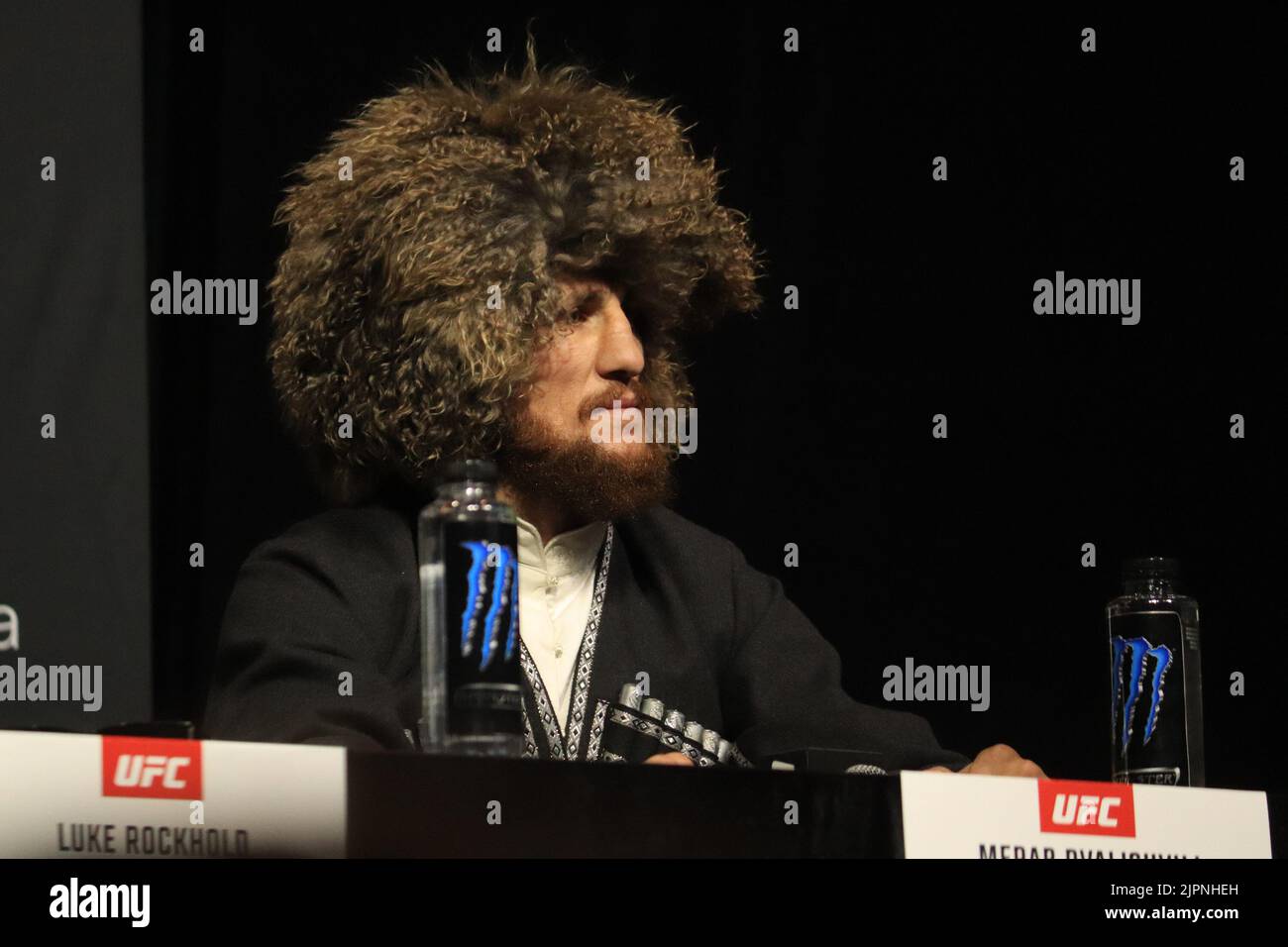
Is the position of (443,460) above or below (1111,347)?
below

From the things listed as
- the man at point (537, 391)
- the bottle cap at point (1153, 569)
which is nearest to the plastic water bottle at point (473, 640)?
the man at point (537, 391)

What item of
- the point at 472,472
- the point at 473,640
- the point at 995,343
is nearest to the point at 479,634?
the point at 473,640

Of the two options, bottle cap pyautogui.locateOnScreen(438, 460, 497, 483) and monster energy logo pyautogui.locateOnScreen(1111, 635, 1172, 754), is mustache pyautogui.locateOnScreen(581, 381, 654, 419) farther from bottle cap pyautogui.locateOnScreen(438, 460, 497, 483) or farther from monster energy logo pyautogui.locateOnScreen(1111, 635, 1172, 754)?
monster energy logo pyautogui.locateOnScreen(1111, 635, 1172, 754)

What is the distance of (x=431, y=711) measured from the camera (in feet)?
4.74

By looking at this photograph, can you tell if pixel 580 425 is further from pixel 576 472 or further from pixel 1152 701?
pixel 1152 701

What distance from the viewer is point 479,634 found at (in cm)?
142

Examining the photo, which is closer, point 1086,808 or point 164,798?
point 164,798

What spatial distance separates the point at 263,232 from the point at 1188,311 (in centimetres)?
145

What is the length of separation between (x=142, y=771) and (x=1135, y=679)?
1.07 m

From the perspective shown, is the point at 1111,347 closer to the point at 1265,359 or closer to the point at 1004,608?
the point at 1265,359

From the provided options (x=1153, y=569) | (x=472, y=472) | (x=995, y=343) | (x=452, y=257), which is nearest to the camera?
(x=472, y=472)

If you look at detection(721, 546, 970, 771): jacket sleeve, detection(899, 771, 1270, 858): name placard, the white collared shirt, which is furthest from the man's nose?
detection(899, 771, 1270, 858): name placard

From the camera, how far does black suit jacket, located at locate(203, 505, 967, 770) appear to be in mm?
1803

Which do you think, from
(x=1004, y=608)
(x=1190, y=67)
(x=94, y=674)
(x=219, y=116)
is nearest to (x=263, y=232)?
(x=219, y=116)
